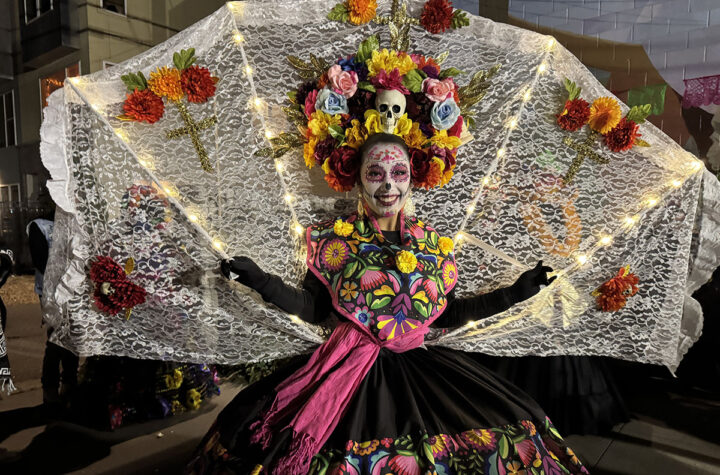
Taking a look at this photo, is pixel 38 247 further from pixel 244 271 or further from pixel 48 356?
pixel 244 271

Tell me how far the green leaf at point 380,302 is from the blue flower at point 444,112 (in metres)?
0.56

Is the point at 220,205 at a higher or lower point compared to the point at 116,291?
higher

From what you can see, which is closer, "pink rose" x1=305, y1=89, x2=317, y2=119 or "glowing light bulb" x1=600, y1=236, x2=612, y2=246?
"pink rose" x1=305, y1=89, x2=317, y2=119

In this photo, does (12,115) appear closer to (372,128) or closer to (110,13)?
(110,13)

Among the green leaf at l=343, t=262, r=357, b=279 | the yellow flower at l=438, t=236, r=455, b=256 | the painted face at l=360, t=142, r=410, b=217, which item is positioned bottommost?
the green leaf at l=343, t=262, r=357, b=279

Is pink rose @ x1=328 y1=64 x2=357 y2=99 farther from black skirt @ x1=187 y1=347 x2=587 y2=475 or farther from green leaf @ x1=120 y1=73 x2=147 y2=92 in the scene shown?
black skirt @ x1=187 y1=347 x2=587 y2=475

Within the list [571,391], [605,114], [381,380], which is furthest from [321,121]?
[571,391]

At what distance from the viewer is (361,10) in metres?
1.50

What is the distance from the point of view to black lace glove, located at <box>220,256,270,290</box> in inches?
51.8

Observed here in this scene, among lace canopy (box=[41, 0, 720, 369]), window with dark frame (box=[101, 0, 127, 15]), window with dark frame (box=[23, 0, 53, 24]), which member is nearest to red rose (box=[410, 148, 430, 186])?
lace canopy (box=[41, 0, 720, 369])

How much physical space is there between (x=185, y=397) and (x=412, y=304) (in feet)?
6.15

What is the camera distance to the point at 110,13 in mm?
2463

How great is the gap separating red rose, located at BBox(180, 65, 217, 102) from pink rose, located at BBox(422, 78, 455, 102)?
67 centimetres

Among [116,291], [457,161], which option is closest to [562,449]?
[457,161]
